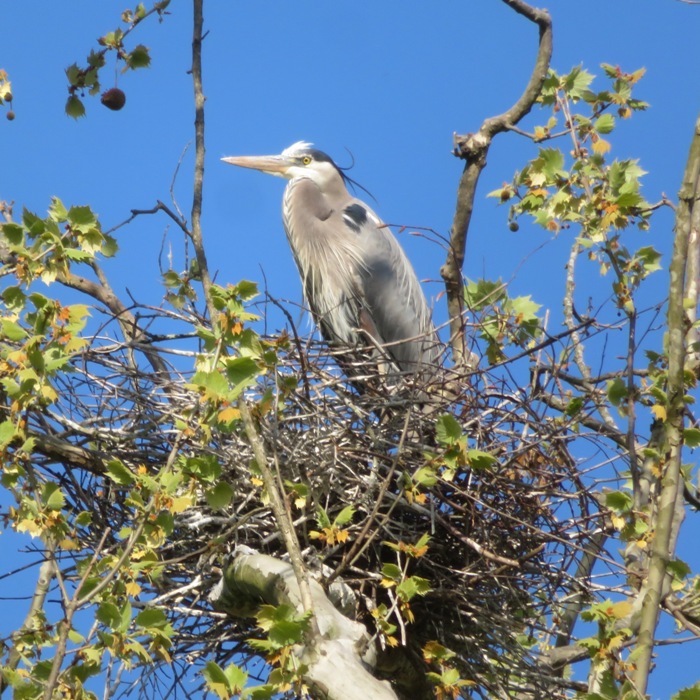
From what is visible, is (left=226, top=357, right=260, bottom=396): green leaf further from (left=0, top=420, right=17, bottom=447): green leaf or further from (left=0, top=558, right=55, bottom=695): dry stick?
(left=0, top=558, right=55, bottom=695): dry stick

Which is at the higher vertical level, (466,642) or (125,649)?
(466,642)

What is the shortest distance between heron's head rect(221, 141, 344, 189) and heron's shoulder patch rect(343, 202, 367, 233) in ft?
0.69

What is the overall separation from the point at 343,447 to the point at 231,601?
478mm

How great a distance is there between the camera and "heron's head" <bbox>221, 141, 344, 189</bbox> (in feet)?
16.2

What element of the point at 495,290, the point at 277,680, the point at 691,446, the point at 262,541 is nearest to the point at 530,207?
the point at 495,290

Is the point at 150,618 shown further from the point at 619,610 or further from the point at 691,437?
the point at 691,437

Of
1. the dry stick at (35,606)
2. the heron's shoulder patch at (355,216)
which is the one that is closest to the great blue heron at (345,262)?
the heron's shoulder patch at (355,216)

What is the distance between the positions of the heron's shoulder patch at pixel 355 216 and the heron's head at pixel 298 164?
211mm

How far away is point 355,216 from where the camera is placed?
4727 mm

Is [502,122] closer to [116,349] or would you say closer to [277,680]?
[116,349]

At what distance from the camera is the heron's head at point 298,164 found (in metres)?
4.93

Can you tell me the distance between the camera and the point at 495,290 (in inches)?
112

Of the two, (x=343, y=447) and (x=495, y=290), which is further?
(x=495, y=290)

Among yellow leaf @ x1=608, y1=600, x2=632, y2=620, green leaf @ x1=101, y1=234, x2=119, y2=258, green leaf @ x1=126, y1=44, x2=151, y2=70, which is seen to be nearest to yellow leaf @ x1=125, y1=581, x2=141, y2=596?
green leaf @ x1=101, y1=234, x2=119, y2=258
